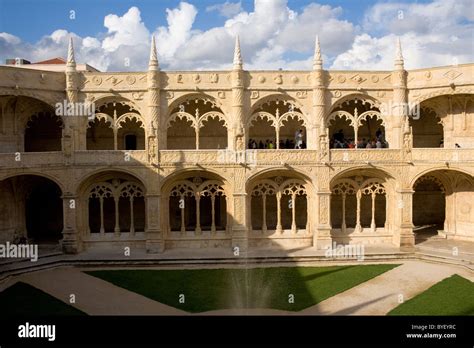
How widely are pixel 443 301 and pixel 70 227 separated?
18835mm

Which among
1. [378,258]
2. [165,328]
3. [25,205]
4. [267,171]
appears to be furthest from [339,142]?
[25,205]

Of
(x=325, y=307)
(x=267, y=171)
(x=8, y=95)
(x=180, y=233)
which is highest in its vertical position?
(x=8, y=95)

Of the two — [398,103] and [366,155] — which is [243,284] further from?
[398,103]

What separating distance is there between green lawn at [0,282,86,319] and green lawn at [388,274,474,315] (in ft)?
40.4

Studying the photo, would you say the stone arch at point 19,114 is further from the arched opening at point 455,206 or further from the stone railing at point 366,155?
the arched opening at point 455,206

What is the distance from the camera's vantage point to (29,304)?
18641 mm

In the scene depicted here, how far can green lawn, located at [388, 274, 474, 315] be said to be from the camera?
17.4m

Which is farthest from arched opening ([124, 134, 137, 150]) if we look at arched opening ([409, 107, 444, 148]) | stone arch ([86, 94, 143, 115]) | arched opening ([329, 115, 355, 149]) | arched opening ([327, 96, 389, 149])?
arched opening ([409, 107, 444, 148])

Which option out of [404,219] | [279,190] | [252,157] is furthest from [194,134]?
[404,219]

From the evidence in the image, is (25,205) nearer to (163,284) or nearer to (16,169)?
(16,169)

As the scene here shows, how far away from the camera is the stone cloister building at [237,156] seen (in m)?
26.3

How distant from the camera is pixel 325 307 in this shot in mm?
18422

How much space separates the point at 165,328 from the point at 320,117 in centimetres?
1631

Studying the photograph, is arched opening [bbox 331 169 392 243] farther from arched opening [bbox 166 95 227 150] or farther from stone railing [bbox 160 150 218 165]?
arched opening [bbox 166 95 227 150]
